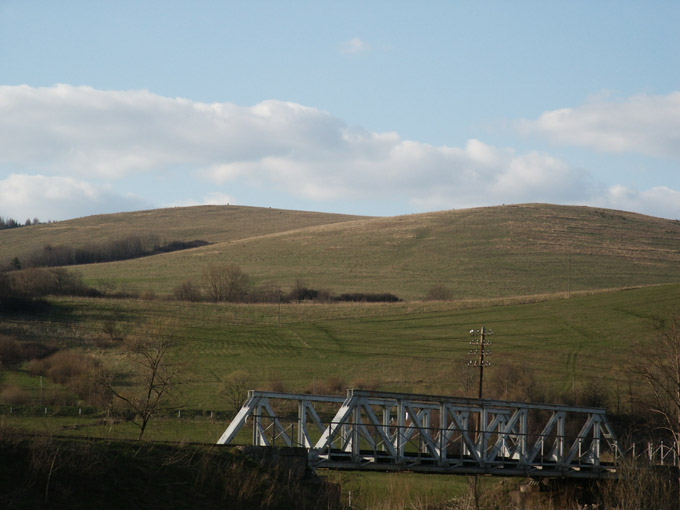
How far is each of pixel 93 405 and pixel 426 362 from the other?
83.1 ft

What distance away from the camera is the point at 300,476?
53.7 feet

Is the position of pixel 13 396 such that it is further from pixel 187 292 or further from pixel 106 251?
pixel 106 251

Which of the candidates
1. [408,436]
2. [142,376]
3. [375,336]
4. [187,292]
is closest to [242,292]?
[187,292]

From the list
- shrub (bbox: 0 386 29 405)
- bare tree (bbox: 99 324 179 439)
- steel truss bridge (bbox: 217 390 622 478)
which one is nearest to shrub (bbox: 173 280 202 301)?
bare tree (bbox: 99 324 179 439)

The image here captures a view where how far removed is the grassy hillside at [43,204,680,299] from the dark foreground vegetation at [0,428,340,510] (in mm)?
71677

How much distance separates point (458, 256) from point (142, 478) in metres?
93.1

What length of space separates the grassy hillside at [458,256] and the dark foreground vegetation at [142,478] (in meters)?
71.7

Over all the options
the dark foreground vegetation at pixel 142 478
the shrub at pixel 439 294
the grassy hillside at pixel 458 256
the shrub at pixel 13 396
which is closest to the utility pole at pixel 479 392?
the dark foreground vegetation at pixel 142 478

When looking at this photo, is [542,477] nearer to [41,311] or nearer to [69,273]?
[41,311]

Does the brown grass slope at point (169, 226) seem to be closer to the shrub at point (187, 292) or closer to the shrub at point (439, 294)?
the shrub at point (187, 292)

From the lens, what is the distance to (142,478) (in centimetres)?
1357

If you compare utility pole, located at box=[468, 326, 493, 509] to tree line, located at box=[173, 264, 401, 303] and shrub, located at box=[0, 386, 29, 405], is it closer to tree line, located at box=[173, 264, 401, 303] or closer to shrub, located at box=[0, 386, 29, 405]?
tree line, located at box=[173, 264, 401, 303]

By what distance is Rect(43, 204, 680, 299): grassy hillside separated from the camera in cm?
9231

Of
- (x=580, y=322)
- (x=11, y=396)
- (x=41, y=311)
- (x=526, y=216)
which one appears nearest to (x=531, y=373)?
(x=580, y=322)
